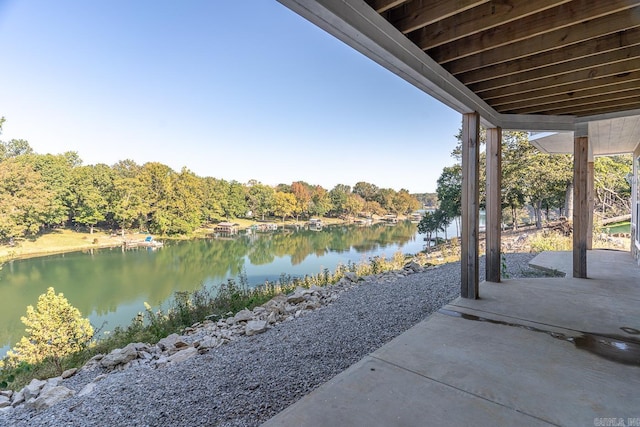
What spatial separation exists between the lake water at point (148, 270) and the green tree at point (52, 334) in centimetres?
306

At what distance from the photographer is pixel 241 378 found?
1996 millimetres

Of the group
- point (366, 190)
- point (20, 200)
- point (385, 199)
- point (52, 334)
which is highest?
point (366, 190)

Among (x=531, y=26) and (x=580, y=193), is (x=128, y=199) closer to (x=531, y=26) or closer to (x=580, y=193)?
(x=531, y=26)

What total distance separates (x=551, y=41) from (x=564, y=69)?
575 millimetres

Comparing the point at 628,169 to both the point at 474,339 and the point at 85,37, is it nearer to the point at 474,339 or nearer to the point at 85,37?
the point at 474,339

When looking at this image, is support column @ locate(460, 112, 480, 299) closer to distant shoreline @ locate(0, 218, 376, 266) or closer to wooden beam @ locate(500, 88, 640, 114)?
wooden beam @ locate(500, 88, 640, 114)

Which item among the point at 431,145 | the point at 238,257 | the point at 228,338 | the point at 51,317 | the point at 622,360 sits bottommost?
the point at 238,257

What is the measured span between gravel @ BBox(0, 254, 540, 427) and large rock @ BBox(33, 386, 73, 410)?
66mm

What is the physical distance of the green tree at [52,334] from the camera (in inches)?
166

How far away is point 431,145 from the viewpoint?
27859 mm

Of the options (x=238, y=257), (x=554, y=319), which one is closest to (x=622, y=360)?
(x=554, y=319)

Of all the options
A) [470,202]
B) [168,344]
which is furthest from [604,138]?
[168,344]

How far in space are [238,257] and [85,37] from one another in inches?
522

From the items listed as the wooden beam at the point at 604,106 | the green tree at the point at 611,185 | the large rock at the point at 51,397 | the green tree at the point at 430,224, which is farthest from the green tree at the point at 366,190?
the large rock at the point at 51,397
